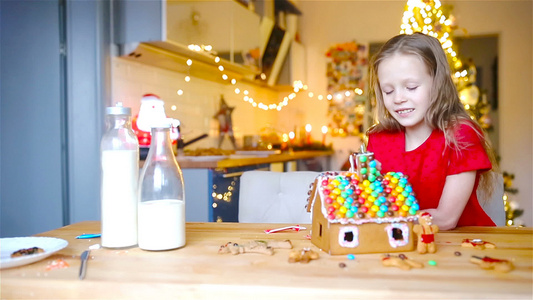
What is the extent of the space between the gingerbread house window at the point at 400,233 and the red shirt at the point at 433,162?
0.40 metres

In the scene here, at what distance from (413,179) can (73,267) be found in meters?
0.92

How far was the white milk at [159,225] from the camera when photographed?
2.80 ft

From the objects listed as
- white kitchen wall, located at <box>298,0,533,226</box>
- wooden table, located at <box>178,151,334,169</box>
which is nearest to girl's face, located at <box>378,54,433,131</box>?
wooden table, located at <box>178,151,334,169</box>

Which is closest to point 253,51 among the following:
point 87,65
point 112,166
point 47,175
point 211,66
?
point 211,66

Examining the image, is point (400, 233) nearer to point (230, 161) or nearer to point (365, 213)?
point (365, 213)

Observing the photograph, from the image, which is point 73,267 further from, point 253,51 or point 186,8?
point 253,51

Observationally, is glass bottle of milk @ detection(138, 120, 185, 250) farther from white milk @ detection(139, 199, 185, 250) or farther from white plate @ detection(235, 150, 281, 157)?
white plate @ detection(235, 150, 281, 157)

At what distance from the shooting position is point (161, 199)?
90 cm

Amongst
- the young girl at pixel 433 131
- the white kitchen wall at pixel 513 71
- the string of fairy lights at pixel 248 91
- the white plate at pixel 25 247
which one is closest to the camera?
the white plate at pixel 25 247

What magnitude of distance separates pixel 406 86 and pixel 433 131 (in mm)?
210

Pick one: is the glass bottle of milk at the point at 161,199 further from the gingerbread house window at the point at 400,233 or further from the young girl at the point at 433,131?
the young girl at the point at 433,131

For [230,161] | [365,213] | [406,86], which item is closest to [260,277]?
[365,213]

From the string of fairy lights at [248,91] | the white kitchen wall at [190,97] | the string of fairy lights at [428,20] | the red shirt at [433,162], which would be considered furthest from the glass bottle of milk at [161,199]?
the string of fairy lights at [428,20]

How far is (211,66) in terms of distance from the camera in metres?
3.31
